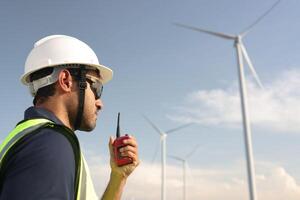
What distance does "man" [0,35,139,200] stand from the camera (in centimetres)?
388

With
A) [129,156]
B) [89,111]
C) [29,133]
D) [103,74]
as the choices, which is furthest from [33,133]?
[103,74]

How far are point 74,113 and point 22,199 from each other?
2052 millimetres

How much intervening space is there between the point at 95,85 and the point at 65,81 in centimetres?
72

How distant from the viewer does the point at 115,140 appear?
240 inches

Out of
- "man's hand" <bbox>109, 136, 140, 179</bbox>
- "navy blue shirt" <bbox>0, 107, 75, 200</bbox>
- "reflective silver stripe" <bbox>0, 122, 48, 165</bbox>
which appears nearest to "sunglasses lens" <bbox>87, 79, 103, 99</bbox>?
"man's hand" <bbox>109, 136, 140, 179</bbox>

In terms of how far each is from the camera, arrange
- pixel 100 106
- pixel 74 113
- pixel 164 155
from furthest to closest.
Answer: pixel 164 155
pixel 100 106
pixel 74 113

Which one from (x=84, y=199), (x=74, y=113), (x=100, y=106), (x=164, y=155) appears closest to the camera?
(x=84, y=199)

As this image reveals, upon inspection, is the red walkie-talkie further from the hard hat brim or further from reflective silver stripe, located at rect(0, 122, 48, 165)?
reflective silver stripe, located at rect(0, 122, 48, 165)

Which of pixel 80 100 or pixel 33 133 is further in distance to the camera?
pixel 80 100

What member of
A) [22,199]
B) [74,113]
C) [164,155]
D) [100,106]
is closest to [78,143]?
[22,199]

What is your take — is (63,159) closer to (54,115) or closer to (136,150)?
(54,115)

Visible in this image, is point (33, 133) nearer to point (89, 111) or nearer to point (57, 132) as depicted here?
point (57, 132)

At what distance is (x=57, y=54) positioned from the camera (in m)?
6.46

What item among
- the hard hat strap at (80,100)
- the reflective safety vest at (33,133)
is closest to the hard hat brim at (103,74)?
the hard hat strap at (80,100)
